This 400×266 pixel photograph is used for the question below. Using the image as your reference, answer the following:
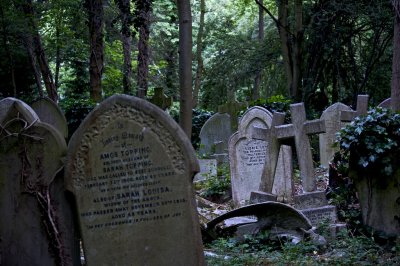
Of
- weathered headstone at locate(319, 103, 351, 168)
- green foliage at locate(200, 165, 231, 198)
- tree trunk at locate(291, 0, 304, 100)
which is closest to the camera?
green foliage at locate(200, 165, 231, 198)

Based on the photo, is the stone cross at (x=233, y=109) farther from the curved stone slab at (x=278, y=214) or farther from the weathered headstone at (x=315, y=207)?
the curved stone slab at (x=278, y=214)

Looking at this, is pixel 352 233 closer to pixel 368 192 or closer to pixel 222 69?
pixel 368 192

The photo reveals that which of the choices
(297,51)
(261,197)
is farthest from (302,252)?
(297,51)

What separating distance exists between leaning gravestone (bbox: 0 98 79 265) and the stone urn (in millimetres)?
3421

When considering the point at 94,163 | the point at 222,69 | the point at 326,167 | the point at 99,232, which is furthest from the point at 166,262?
the point at 222,69

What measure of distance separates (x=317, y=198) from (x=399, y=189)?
1092 mm

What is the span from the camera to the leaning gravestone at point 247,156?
1057cm

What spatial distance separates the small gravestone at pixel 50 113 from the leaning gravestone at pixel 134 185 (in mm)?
4377

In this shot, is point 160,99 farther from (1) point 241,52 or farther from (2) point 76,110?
(1) point 241,52

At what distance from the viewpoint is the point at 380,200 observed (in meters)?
7.09

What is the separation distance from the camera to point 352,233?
7.09 metres

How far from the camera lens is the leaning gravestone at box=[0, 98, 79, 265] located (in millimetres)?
5648

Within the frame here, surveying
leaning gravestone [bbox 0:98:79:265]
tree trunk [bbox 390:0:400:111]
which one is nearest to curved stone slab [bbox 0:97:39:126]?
leaning gravestone [bbox 0:98:79:265]

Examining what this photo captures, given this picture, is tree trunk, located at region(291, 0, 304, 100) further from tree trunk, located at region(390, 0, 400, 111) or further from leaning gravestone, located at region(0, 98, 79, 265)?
leaning gravestone, located at region(0, 98, 79, 265)
